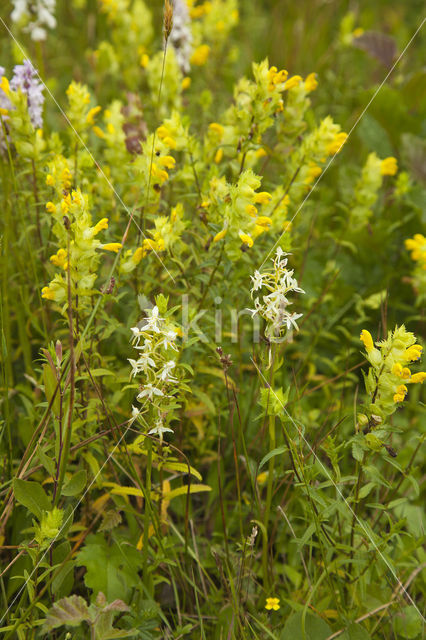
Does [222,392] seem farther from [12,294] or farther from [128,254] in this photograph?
[12,294]

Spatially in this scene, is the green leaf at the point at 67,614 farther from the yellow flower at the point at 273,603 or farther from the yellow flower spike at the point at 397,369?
the yellow flower spike at the point at 397,369

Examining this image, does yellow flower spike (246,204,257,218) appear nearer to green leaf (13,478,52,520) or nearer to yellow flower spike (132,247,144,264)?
yellow flower spike (132,247,144,264)

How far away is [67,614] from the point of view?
1232 millimetres

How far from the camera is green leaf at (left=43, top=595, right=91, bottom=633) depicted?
1212mm

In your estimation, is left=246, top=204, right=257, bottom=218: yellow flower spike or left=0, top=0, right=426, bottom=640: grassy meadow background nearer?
left=0, top=0, right=426, bottom=640: grassy meadow background

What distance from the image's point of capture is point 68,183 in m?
1.58

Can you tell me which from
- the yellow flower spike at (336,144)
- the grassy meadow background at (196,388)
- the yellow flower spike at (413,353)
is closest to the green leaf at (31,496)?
the grassy meadow background at (196,388)

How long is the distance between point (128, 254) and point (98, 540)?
70 cm

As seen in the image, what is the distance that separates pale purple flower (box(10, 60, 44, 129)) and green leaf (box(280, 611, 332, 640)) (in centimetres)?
152

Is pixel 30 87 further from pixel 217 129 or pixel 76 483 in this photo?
pixel 76 483

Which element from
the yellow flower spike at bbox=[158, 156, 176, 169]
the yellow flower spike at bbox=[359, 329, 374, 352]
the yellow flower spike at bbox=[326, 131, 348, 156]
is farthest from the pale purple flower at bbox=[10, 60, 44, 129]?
the yellow flower spike at bbox=[359, 329, 374, 352]

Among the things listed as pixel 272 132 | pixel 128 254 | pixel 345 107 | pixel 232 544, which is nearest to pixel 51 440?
pixel 128 254

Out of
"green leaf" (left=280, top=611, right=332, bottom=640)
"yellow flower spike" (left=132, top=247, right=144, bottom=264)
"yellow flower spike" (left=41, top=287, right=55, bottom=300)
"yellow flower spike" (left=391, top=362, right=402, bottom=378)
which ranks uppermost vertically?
"yellow flower spike" (left=132, top=247, right=144, bottom=264)

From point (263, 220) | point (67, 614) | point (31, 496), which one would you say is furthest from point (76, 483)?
point (263, 220)
